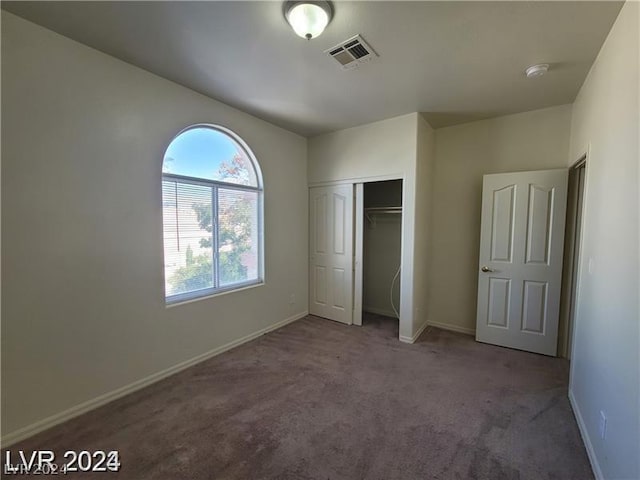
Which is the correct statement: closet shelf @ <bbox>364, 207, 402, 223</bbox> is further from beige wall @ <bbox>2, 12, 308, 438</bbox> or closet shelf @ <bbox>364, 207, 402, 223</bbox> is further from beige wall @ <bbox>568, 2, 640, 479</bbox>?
beige wall @ <bbox>2, 12, 308, 438</bbox>

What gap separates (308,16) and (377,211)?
9.34 feet

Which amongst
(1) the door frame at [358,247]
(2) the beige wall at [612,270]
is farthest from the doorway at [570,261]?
(1) the door frame at [358,247]

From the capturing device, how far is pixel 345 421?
1987 millimetres

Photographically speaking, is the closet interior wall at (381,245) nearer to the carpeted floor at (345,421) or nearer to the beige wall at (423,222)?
the beige wall at (423,222)

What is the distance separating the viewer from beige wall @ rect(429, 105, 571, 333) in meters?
3.10

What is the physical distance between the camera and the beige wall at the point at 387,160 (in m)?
3.22

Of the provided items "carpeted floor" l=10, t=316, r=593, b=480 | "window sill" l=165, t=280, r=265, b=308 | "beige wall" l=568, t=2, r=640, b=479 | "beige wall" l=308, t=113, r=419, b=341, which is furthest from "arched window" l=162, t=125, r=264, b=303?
"beige wall" l=568, t=2, r=640, b=479

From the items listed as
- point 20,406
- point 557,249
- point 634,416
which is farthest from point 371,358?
point 20,406

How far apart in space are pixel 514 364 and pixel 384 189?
8.98 ft

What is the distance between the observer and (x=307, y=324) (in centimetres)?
389

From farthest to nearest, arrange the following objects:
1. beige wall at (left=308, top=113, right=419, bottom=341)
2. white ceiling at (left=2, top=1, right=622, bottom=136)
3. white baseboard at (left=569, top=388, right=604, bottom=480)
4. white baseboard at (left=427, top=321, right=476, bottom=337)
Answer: white baseboard at (left=427, top=321, right=476, bottom=337), beige wall at (left=308, top=113, right=419, bottom=341), white ceiling at (left=2, top=1, right=622, bottom=136), white baseboard at (left=569, top=388, right=604, bottom=480)

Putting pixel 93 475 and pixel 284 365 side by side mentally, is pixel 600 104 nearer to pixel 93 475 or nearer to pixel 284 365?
pixel 284 365

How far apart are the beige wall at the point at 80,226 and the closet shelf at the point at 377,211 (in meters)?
2.41

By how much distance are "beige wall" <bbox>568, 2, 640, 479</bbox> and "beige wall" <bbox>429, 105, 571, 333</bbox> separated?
0.93 metres
